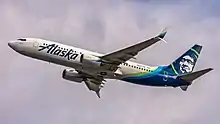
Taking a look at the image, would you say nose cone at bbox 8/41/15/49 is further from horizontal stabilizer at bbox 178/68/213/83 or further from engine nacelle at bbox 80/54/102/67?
horizontal stabilizer at bbox 178/68/213/83

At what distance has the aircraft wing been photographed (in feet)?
246

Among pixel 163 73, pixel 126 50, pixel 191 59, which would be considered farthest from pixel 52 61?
pixel 191 59

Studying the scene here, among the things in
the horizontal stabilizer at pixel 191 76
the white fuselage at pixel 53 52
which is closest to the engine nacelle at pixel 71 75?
the white fuselage at pixel 53 52

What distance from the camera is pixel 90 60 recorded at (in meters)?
80.8

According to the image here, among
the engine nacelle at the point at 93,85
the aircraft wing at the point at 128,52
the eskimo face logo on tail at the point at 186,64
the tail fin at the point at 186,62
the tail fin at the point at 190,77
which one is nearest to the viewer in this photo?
the aircraft wing at the point at 128,52

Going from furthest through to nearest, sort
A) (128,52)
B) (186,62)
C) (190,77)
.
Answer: (186,62), (190,77), (128,52)

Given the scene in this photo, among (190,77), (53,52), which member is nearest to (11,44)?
(53,52)

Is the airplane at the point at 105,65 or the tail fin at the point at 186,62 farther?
the tail fin at the point at 186,62

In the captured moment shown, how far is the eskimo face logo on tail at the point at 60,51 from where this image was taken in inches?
3169

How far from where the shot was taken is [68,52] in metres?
80.6

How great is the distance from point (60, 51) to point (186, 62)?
1892 cm

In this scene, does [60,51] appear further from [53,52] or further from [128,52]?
[128,52]

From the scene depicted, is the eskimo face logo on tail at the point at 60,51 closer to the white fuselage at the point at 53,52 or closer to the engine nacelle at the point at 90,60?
the white fuselage at the point at 53,52

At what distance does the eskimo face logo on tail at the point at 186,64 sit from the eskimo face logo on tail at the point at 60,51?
16058 millimetres
